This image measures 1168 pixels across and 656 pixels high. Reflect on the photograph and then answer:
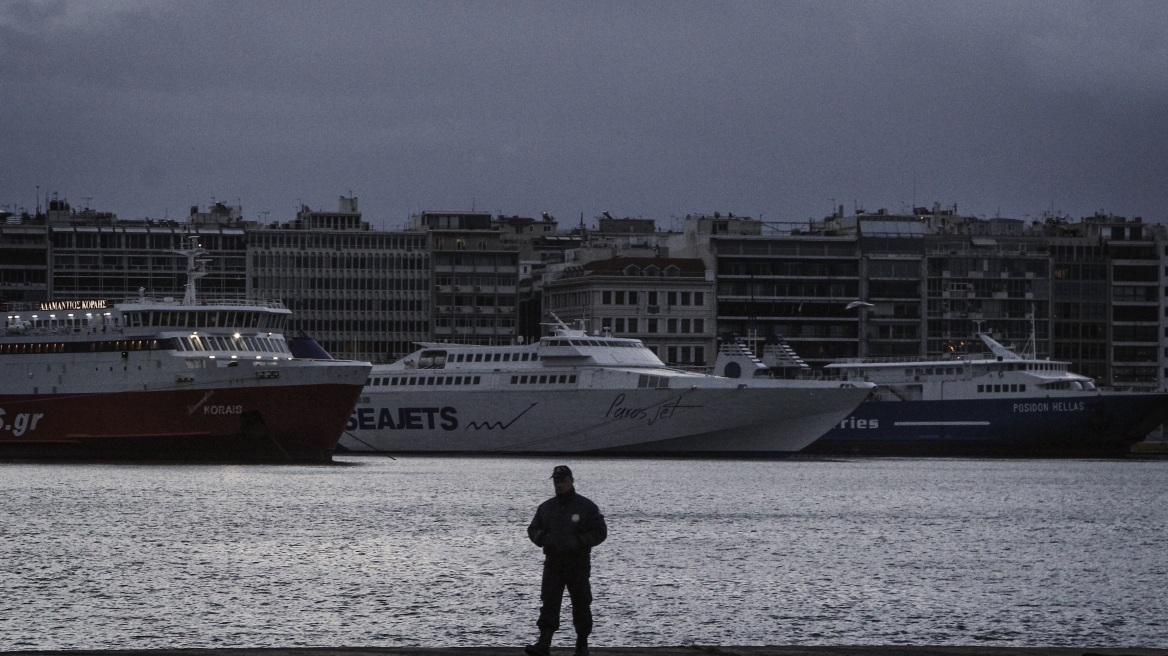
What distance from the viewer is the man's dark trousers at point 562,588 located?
22.5m

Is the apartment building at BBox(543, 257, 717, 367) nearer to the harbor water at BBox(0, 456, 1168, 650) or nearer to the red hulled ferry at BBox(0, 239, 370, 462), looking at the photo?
the red hulled ferry at BBox(0, 239, 370, 462)

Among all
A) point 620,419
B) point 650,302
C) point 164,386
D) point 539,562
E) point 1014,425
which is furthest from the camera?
point 650,302

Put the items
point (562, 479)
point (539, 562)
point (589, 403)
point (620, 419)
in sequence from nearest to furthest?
point (562, 479)
point (539, 562)
point (589, 403)
point (620, 419)

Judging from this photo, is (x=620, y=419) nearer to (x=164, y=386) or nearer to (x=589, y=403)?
(x=589, y=403)

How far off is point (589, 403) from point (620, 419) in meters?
1.84

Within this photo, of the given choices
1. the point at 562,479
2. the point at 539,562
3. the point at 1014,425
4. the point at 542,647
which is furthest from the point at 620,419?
the point at 562,479

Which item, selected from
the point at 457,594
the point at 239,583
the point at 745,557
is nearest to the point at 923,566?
the point at 745,557

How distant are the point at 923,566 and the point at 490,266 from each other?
111 metres

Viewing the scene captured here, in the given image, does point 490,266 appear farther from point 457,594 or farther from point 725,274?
point 457,594

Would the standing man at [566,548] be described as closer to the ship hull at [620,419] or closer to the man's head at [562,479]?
the man's head at [562,479]

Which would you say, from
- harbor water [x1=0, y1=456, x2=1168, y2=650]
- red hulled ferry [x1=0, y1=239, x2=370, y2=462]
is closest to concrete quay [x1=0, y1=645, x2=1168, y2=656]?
harbor water [x1=0, y1=456, x2=1168, y2=650]

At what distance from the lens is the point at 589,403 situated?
103375 millimetres

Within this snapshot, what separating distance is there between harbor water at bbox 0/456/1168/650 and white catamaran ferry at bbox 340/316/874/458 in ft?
84.3

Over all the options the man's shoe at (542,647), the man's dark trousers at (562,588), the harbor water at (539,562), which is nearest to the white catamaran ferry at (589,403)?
the harbor water at (539,562)
